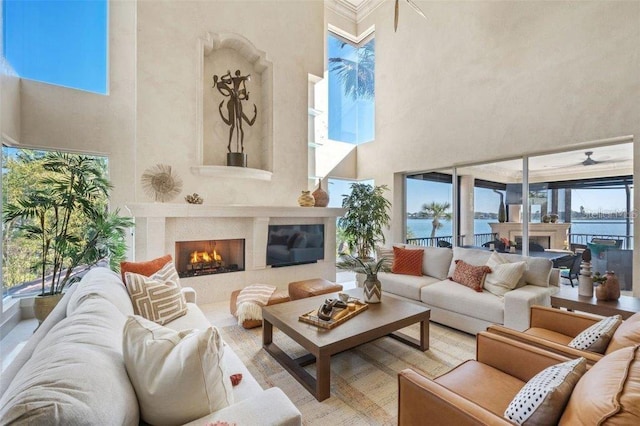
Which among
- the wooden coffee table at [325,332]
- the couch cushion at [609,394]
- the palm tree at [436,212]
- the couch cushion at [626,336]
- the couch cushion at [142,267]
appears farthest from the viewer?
the palm tree at [436,212]

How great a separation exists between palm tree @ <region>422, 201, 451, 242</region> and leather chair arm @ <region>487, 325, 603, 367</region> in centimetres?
391

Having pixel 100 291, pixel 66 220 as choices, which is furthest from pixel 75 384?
pixel 66 220

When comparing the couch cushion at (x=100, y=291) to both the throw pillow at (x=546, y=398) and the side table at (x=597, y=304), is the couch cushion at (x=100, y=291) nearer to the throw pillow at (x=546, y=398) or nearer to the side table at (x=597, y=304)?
the throw pillow at (x=546, y=398)

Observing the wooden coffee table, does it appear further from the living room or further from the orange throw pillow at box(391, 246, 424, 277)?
the living room

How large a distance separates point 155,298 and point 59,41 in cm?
404

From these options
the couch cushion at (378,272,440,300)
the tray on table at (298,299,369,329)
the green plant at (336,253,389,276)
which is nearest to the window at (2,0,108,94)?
the green plant at (336,253,389,276)

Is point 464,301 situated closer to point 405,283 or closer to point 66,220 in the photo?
point 405,283

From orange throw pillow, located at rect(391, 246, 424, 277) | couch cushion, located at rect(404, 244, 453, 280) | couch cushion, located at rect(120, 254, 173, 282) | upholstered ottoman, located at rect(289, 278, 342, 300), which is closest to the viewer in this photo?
couch cushion, located at rect(120, 254, 173, 282)

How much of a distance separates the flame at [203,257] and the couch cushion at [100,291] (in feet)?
6.78

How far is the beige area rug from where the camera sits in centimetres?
191

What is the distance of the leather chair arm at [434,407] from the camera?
3.55 feet

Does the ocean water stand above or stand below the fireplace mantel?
below

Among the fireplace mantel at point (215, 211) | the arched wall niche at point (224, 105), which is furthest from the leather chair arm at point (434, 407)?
the arched wall niche at point (224, 105)

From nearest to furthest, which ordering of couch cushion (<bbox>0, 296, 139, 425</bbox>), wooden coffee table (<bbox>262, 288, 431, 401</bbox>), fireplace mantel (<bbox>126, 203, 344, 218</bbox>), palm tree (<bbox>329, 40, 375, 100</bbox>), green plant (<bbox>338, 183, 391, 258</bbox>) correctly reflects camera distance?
couch cushion (<bbox>0, 296, 139, 425</bbox>)
wooden coffee table (<bbox>262, 288, 431, 401</bbox>)
fireplace mantel (<bbox>126, 203, 344, 218</bbox>)
green plant (<bbox>338, 183, 391, 258</bbox>)
palm tree (<bbox>329, 40, 375, 100</bbox>)
